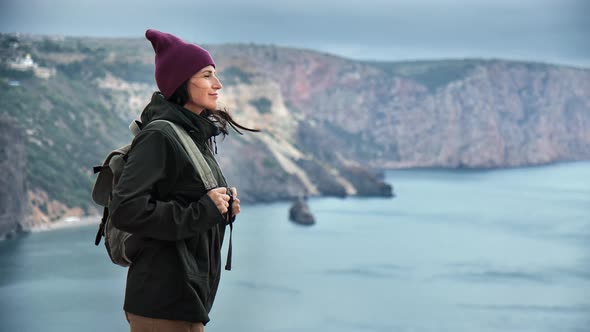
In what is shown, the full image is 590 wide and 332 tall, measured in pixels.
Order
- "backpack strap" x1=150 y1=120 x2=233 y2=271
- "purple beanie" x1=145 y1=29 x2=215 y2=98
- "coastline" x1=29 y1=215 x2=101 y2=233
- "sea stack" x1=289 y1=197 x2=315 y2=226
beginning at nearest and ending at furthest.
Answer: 1. "backpack strap" x1=150 y1=120 x2=233 y2=271
2. "purple beanie" x1=145 y1=29 x2=215 y2=98
3. "coastline" x1=29 y1=215 x2=101 y2=233
4. "sea stack" x1=289 y1=197 x2=315 y2=226

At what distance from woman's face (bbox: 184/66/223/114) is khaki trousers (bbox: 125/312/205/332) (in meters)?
0.58

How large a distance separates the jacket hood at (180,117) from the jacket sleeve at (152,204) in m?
0.12

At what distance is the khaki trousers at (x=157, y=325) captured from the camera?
8.46ft

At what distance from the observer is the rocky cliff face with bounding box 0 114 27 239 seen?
32.8m

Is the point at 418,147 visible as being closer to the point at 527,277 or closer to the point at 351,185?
the point at 351,185

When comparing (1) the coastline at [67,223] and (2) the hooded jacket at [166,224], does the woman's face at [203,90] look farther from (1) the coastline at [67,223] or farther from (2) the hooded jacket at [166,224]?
(1) the coastline at [67,223]

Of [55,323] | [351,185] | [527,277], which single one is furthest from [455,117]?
[55,323]

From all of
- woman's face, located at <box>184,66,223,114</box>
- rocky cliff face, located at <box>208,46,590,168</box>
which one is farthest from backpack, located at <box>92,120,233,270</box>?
rocky cliff face, located at <box>208,46,590,168</box>

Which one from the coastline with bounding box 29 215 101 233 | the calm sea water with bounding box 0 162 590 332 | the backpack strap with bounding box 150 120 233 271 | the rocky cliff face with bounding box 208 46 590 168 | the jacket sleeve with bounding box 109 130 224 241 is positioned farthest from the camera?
the rocky cliff face with bounding box 208 46 590 168

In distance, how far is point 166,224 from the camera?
98.1 inches

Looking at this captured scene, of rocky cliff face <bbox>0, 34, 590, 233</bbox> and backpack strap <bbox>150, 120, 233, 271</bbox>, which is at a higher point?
backpack strap <bbox>150, 120, 233, 271</bbox>

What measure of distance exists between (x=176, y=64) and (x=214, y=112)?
191mm

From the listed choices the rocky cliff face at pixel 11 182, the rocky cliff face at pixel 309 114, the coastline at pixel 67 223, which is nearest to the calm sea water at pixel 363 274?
the coastline at pixel 67 223

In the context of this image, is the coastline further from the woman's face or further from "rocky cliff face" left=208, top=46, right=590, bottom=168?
"rocky cliff face" left=208, top=46, right=590, bottom=168
